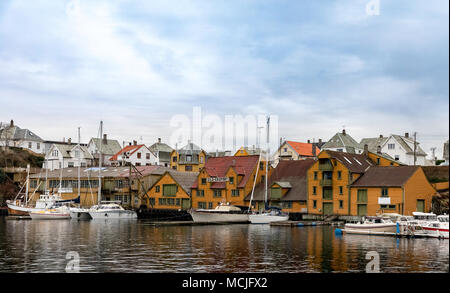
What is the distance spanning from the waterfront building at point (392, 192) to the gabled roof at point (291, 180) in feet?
31.5

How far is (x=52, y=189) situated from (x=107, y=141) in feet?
138

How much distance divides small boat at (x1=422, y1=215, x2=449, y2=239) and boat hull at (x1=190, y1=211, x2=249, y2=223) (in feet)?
105

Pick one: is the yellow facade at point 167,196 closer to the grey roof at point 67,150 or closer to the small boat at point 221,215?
the small boat at point 221,215

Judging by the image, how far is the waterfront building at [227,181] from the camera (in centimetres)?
9406

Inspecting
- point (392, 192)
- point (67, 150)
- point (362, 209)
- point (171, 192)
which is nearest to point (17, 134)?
point (67, 150)

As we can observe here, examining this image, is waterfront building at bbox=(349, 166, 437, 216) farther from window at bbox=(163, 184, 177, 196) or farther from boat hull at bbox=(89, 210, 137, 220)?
boat hull at bbox=(89, 210, 137, 220)

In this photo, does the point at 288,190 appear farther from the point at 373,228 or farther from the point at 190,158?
the point at 190,158

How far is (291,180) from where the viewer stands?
93.2 metres

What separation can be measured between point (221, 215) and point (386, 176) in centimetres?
2558

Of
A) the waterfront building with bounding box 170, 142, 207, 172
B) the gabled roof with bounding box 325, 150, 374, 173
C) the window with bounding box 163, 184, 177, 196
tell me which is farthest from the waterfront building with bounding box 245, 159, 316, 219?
the waterfront building with bounding box 170, 142, 207, 172

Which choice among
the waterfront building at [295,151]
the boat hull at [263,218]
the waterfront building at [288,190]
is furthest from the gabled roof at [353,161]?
the waterfront building at [295,151]

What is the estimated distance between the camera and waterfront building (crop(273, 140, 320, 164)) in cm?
13288

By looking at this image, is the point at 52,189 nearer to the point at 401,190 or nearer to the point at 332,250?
the point at 401,190
